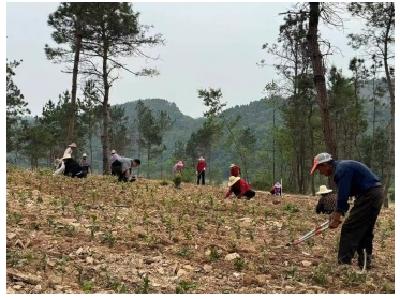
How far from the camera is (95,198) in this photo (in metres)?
10.7

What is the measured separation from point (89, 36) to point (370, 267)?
19.7 m

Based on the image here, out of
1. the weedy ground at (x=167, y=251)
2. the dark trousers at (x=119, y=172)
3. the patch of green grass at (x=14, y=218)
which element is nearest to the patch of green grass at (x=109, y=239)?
the weedy ground at (x=167, y=251)

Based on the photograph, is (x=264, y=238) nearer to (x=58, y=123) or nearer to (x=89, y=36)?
(x=89, y=36)

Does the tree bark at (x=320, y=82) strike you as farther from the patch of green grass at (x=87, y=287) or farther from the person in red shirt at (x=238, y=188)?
the patch of green grass at (x=87, y=287)

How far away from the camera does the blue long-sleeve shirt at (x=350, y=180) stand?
6.23m

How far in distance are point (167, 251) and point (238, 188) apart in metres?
7.27

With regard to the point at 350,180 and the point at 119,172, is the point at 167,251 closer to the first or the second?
the point at 350,180

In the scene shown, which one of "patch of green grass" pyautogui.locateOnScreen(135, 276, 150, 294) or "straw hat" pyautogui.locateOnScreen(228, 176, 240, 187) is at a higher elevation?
"straw hat" pyautogui.locateOnScreen(228, 176, 240, 187)

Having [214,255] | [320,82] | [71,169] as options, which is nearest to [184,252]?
[214,255]

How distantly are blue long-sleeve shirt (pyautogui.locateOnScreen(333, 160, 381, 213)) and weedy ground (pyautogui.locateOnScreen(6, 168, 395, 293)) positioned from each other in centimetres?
88

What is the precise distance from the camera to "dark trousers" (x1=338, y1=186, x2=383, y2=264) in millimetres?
6324

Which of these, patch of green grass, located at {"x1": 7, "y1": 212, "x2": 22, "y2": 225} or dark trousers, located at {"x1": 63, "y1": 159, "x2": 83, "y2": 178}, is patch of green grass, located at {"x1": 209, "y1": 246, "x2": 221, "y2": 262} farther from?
dark trousers, located at {"x1": 63, "y1": 159, "x2": 83, "y2": 178}

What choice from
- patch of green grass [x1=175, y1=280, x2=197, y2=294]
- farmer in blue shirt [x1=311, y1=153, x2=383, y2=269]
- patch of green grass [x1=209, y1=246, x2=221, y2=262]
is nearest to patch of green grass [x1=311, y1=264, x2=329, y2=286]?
farmer in blue shirt [x1=311, y1=153, x2=383, y2=269]

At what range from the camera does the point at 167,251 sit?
656 cm
